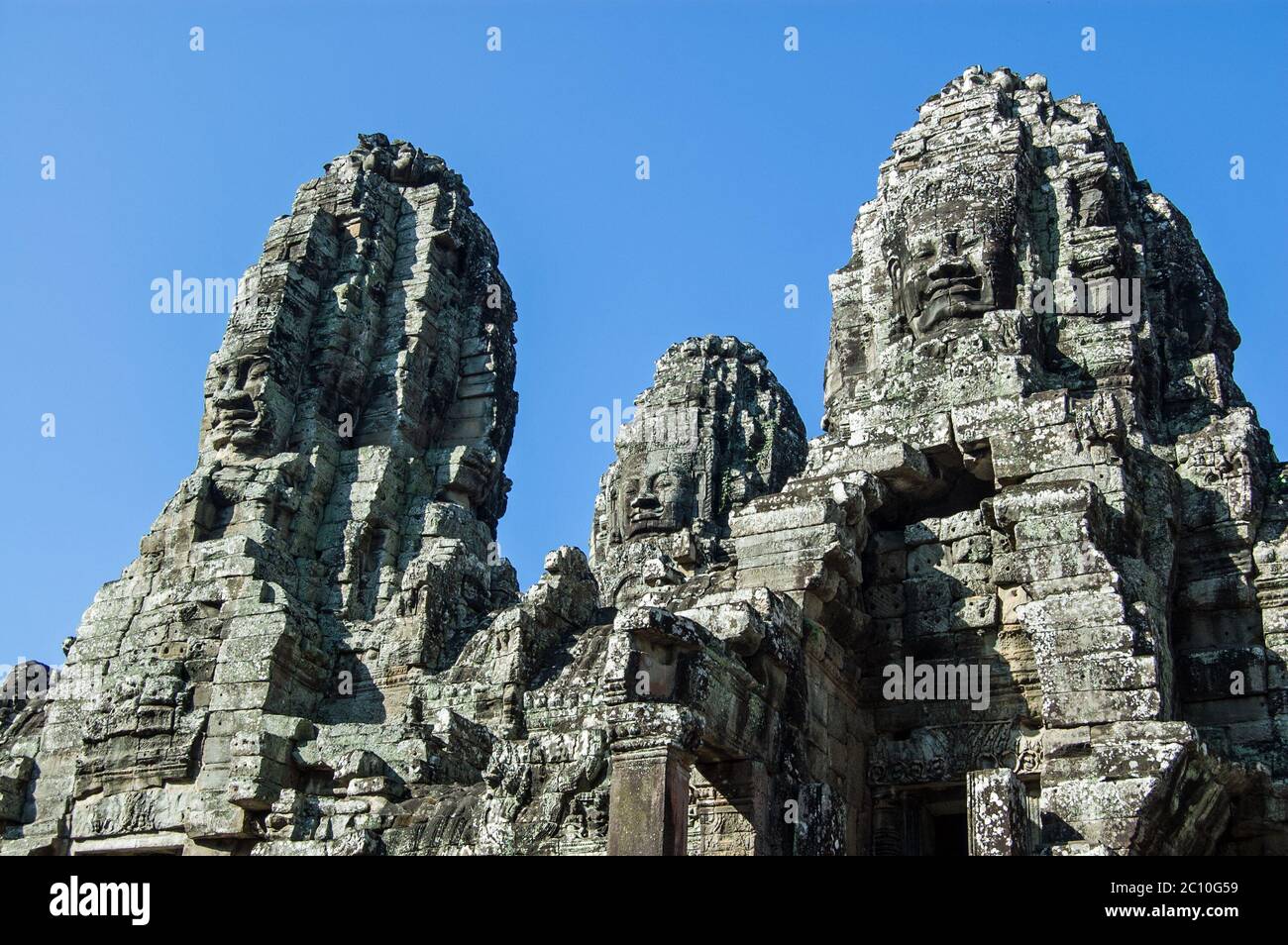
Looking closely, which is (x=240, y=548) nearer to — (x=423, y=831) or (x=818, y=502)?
(x=423, y=831)

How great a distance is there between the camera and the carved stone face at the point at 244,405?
2225 centimetres

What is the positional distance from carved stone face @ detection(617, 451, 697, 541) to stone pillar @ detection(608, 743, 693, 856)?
16.3 metres

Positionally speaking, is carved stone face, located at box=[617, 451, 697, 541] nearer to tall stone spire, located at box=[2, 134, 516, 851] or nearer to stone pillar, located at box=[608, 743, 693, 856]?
tall stone spire, located at box=[2, 134, 516, 851]

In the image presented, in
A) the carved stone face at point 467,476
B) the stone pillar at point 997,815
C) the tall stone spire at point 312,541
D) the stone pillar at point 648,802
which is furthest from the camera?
the carved stone face at point 467,476

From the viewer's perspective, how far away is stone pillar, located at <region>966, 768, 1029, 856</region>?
33.2 feet

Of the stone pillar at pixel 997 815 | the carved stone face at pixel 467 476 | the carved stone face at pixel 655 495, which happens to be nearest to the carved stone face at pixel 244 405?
the carved stone face at pixel 467 476

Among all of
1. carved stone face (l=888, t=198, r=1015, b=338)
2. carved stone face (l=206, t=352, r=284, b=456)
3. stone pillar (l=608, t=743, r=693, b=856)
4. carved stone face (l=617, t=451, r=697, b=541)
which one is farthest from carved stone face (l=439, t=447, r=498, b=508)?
stone pillar (l=608, t=743, r=693, b=856)

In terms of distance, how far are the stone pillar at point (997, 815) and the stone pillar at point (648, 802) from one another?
199cm

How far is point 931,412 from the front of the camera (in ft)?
46.4

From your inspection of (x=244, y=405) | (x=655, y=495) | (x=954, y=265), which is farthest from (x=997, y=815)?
(x=655, y=495)

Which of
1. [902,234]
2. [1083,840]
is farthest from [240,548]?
[1083,840]

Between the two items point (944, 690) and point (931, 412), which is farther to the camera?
point (931, 412)

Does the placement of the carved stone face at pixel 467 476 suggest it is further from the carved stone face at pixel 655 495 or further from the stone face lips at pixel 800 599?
the carved stone face at pixel 655 495

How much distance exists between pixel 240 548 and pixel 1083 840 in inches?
512
